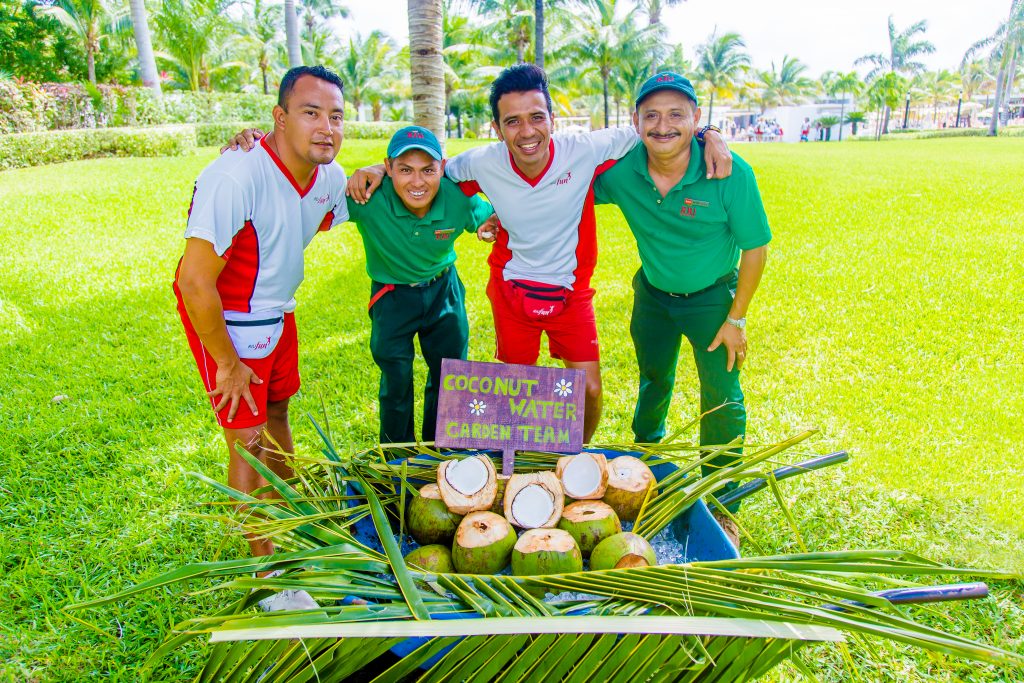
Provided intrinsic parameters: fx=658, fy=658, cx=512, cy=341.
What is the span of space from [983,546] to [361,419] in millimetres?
3687

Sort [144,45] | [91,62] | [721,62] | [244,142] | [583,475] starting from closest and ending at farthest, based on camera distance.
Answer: [583,475] → [244,142] → [144,45] → [91,62] → [721,62]

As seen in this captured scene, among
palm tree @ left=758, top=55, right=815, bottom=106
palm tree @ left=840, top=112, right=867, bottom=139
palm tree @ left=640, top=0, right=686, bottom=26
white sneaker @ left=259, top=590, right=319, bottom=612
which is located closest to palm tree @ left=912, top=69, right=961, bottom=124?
palm tree @ left=758, top=55, right=815, bottom=106

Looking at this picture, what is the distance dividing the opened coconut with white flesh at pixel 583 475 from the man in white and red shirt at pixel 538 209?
43.8 inches

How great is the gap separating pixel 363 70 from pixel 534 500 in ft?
158

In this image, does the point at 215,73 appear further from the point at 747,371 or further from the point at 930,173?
the point at 747,371

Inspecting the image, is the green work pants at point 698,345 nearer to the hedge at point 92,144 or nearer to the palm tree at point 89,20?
the hedge at point 92,144

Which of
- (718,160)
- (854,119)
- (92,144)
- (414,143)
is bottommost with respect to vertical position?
(718,160)

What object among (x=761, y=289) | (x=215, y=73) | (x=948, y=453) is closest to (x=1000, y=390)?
(x=948, y=453)

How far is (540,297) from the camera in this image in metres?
3.36

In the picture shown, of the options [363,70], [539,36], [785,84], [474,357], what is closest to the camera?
[474,357]

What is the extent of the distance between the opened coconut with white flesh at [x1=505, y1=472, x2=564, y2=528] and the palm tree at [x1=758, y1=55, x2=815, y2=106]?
7622cm

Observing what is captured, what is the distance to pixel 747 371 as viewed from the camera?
539 cm

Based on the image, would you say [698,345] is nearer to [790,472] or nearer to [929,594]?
[790,472]

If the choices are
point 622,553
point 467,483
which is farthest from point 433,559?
point 622,553
